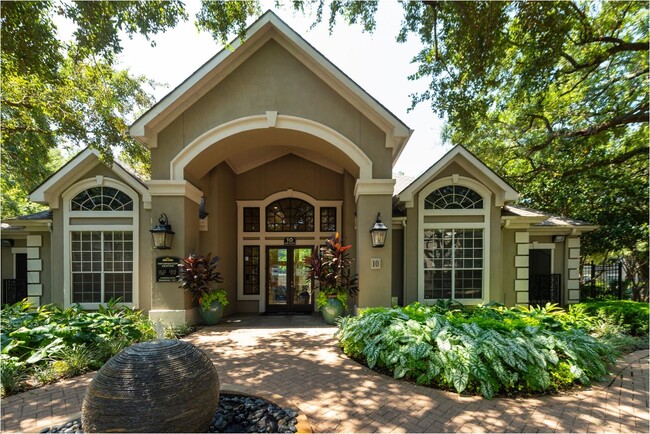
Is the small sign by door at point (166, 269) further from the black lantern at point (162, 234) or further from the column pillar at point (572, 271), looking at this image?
the column pillar at point (572, 271)

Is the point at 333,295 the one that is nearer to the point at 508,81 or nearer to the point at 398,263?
the point at 398,263

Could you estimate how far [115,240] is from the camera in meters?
8.17

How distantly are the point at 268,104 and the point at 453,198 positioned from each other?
586 centimetres

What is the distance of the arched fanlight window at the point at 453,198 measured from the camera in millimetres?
8336

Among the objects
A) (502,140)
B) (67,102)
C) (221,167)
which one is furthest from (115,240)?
(502,140)

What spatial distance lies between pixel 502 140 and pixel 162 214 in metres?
13.2

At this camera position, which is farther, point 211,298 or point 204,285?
point 211,298

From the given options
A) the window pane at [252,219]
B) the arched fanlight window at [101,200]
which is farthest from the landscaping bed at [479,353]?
the arched fanlight window at [101,200]

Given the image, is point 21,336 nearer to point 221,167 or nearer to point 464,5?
point 221,167

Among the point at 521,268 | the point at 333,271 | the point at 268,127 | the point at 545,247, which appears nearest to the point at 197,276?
the point at 333,271

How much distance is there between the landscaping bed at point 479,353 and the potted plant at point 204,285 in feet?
12.7

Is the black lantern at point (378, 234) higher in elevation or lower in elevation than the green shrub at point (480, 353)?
higher

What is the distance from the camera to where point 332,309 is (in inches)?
293

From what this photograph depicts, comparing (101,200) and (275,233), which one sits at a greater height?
(101,200)
